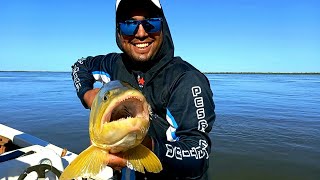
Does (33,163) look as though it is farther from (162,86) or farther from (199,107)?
(199,107)

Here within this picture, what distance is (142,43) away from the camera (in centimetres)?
293

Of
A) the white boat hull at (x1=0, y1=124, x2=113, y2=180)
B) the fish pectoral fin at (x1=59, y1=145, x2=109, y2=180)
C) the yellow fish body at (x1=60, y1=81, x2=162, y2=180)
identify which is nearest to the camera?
the yellow fish body at (x1=60, y1=81, x2=162, y2=180)

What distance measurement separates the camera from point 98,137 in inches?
62.1

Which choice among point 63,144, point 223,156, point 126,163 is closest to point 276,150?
point 223,156

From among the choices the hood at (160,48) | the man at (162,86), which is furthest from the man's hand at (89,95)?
the hood at (160,48)

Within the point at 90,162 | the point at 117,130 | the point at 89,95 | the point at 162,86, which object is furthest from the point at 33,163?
the point at 117,130

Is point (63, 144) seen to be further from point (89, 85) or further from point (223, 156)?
point (89, 85)

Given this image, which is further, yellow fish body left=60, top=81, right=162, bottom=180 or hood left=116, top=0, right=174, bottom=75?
hood left=116, top=0, right=174, bottom=75

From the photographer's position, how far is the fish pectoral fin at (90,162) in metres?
1.70

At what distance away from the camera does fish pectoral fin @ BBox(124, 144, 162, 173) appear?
178cm

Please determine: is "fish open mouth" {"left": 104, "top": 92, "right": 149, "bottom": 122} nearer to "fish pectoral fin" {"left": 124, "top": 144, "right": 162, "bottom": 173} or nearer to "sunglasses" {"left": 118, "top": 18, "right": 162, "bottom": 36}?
"fish pectoral fin" {"left": 124, "top": 144, "right": 162, "bottom": 173}

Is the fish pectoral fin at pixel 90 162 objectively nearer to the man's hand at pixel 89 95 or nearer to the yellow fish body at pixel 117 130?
the yellow fish body at pixel 117 130

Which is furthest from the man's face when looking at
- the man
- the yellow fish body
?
the yellow fish body

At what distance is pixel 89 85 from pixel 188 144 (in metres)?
1.56
